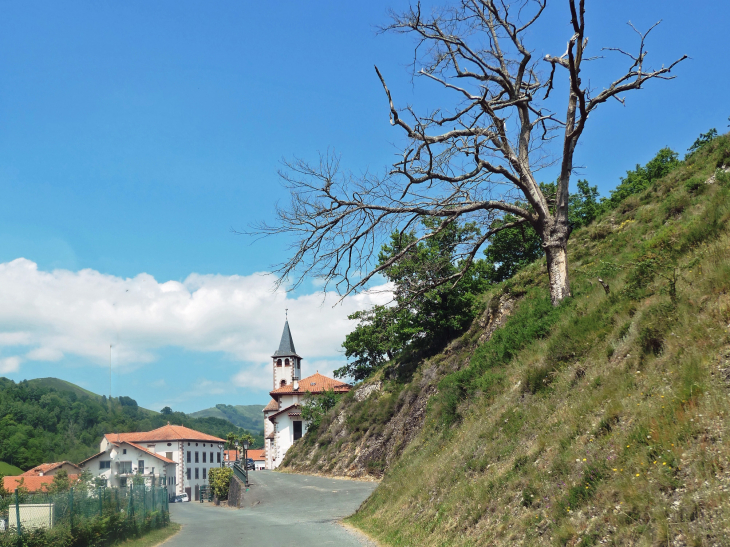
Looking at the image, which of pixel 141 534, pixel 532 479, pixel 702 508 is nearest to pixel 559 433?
pixel 532 479

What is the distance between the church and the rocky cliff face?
15952 mm

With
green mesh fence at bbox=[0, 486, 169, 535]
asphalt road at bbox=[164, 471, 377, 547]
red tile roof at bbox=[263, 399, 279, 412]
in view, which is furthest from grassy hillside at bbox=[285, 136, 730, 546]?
red tile roof at bbox=[263, 399, 279, 412]

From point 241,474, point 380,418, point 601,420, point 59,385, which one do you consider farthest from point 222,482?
point 601,420

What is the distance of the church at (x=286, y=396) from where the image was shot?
67.8 m

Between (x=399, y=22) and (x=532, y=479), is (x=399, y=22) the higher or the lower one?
the higher one

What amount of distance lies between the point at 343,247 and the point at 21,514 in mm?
9299

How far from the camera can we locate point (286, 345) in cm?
9062

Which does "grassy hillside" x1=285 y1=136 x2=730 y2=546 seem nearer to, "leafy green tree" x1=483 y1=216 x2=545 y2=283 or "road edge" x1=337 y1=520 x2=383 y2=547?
"road edge" x1=337 y1=520 x2=383 y2=547

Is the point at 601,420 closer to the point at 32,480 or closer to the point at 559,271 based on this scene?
the point at 559,271

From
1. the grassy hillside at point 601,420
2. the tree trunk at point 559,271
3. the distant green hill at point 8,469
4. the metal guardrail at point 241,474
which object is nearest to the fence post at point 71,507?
the distant green hill at point 8,469

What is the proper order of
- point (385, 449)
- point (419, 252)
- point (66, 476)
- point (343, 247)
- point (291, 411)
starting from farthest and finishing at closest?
point (291, 411) → point (385, 449) → point (66, 476) → point (419, 252) → point (343, 247)

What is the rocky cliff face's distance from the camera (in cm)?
2522

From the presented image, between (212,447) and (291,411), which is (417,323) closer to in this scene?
(291,411)

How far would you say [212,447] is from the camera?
4304 inches
